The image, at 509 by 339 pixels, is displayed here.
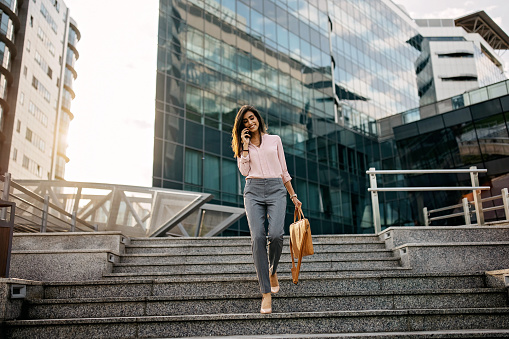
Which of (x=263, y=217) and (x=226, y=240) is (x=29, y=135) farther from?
(x=263, y=217)

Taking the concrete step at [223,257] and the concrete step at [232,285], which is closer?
the concrete step at [232,285]

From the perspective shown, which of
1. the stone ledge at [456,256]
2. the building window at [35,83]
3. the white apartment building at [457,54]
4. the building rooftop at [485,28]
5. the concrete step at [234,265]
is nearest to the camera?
the stone ledge at [456,256]


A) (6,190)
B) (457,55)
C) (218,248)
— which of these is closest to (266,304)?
(218,248)

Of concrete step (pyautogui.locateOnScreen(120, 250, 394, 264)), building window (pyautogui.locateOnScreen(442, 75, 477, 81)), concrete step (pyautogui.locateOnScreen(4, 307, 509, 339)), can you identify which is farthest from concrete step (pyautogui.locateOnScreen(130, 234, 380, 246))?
building window (pyautogui.locateOnScreen(442, 75, 477, 81))

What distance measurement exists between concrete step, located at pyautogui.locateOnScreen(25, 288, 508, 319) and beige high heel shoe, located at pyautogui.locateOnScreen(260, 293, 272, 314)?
0.90 ft

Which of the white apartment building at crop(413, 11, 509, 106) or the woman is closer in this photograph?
the woman

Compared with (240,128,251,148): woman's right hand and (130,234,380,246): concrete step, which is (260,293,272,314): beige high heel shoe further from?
(130,234,380,246): concrete step

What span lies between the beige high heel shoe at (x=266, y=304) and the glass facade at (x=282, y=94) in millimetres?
18080

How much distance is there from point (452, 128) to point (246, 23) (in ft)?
47.9

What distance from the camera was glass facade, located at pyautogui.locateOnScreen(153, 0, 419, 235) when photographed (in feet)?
77.7

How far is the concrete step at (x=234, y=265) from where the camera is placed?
588 cm

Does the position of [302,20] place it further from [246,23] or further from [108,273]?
[108,273]

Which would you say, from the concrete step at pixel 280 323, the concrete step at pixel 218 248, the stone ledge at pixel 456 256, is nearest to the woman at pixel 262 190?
the concrete step at pixel 280 323

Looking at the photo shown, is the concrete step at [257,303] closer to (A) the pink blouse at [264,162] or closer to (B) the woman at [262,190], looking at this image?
(B) the woman at [262,190]
